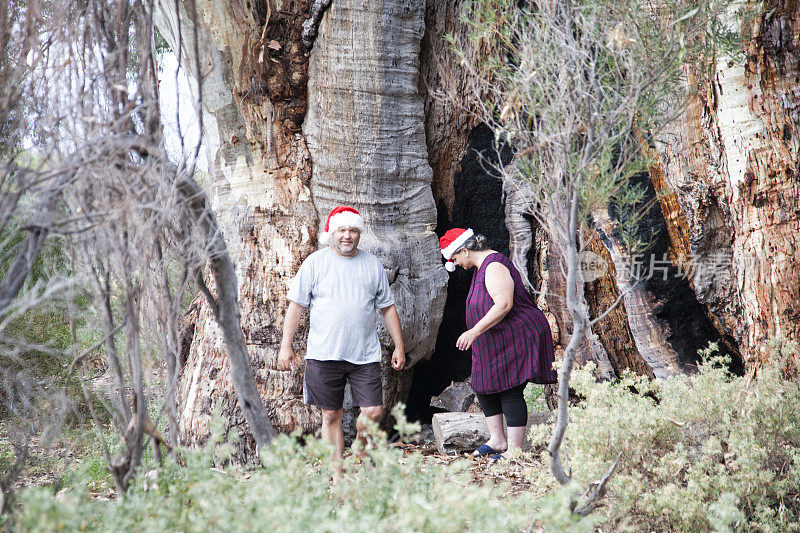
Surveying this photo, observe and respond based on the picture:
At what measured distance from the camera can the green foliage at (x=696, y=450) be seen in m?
3.23

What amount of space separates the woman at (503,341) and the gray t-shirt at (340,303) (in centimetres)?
73

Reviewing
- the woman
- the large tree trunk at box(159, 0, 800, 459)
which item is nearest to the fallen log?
the woman

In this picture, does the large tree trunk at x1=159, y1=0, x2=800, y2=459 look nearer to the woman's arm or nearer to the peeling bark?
the peeling bark

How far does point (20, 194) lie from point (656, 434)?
3.47m

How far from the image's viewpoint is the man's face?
13.9 feet

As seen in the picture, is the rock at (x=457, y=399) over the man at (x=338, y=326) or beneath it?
beneath

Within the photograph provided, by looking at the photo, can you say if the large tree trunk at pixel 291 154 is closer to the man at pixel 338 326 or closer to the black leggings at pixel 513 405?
the man at pixel 338 326

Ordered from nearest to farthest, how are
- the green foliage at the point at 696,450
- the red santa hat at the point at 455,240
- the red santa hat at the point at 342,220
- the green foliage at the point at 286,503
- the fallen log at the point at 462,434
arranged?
the green foliage at the point at 286,503
the green foliage at the point at 696,450
the red santa hat at the point at 342,220
the red santa hat at the point at 455,240
the fallen log at the point at 462,434

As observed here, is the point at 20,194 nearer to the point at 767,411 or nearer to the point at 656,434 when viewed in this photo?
the point at 656,434

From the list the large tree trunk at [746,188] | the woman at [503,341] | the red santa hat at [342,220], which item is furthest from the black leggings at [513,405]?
the large tree trunk at [746,188]

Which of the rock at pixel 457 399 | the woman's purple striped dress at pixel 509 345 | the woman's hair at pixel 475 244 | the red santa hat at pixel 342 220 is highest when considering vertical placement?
the red santa hat at pixel 342 220

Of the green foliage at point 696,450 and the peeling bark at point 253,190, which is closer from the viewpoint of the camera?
the green foliage at point 696,450

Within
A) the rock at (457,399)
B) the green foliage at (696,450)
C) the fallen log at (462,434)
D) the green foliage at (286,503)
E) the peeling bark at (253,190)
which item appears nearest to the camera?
the green foliage at (286,503)

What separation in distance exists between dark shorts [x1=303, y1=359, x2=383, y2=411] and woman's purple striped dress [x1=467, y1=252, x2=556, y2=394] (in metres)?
0.86
